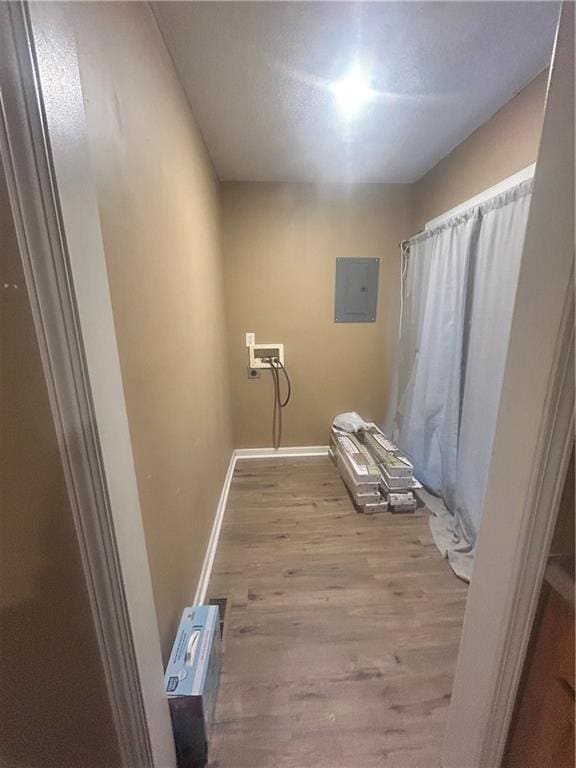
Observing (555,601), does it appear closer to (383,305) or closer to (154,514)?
(154,514)

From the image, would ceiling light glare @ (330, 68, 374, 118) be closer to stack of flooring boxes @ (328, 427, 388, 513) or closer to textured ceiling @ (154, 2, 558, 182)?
textured ceiling @ (154, 2, 558, 182)

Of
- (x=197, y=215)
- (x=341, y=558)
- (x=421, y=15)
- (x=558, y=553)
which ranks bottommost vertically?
(x=341, y=558)

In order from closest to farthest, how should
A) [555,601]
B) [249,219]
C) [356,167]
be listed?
[555,601] < [356,167] < [249,219]

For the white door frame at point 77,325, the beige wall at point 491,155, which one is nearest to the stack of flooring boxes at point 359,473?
the white door frame at point 77,325

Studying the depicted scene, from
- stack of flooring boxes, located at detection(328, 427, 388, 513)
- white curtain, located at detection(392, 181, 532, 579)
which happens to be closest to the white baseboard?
stack of flooring boxes, located at detection(328, 427, 388, 513)

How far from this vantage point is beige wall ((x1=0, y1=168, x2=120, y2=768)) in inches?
20.7

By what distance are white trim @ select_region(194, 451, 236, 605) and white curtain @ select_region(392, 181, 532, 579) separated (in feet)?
4.35

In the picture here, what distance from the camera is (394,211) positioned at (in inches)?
105

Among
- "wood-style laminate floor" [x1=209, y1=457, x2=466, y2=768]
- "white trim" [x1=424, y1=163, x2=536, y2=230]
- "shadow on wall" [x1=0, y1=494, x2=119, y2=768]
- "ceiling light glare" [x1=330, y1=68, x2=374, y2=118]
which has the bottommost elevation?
"wood-style laminate floor" [x1=209, y1=457, x2=466, y2=768]

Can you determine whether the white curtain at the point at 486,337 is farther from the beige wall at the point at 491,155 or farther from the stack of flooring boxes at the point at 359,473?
the stack of flooring boxes at the point at 359,473

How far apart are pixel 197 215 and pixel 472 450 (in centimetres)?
204

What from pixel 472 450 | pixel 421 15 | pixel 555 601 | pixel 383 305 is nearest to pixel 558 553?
pixel 555 601

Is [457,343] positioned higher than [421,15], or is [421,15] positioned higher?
[421,15]

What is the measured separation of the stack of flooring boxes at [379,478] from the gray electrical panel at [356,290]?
3.79 feet
